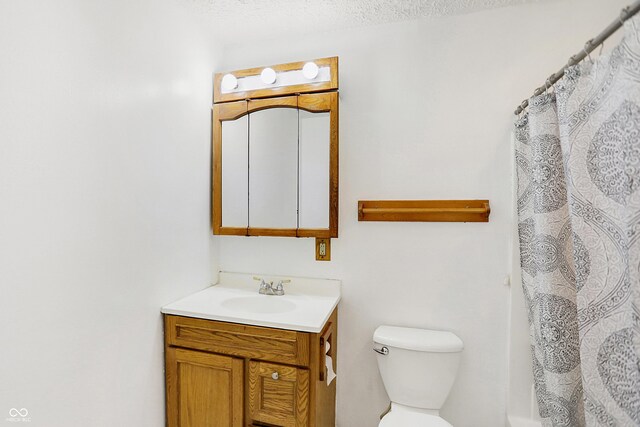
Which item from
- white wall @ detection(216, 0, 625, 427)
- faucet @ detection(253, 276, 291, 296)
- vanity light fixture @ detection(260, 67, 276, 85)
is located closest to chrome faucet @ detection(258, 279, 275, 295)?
faucet @ detection(253, 276, 291, 296)

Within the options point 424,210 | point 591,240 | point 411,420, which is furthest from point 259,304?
point 591,240

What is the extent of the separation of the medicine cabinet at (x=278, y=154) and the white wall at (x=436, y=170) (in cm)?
14

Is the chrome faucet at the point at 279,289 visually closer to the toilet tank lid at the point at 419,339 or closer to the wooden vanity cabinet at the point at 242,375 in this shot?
the wooden vanity cabinet at the point at 242,375

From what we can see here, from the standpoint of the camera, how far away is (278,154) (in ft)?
5.82

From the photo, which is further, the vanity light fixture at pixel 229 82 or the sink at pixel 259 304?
the vanity light fixture at pixel 229 82

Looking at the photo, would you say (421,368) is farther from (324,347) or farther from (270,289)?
(270,289)

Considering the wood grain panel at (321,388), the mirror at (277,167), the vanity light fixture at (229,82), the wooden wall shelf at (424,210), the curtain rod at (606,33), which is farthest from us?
the vanity light fixture at (229,82)

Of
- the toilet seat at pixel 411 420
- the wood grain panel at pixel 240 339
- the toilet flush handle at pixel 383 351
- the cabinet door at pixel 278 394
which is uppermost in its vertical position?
the wood grain panel at pixel 240 339

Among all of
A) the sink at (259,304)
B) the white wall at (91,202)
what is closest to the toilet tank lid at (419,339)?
the sink at (259,304)

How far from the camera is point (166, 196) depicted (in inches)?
57.9

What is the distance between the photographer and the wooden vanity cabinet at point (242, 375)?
132cm

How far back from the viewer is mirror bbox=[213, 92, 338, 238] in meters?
1.67

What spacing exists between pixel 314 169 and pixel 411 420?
4.38ft

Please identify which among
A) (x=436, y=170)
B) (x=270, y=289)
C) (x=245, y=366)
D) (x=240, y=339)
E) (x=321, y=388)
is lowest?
(x=321, y=388)
